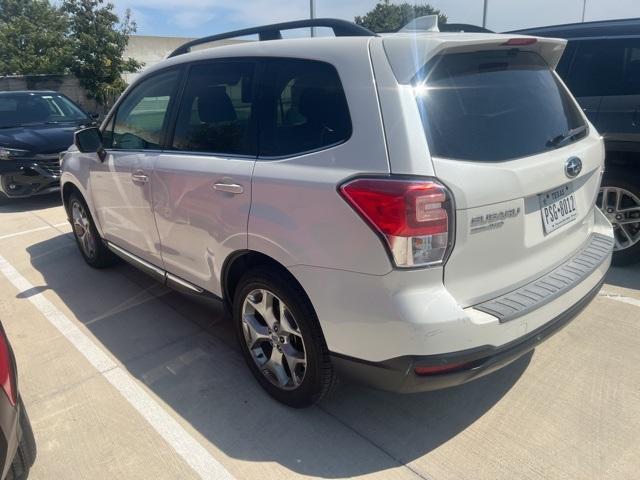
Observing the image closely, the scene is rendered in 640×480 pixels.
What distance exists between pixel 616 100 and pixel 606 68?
13.2 inches

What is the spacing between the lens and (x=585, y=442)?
7.79ft

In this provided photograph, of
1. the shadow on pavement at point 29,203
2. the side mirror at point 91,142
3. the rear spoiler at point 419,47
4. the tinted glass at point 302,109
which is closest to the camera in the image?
the rear spoiler at point 419,47

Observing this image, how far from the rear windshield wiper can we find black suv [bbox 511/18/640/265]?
1574mm

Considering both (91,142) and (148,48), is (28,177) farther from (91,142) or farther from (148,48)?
(148,48)

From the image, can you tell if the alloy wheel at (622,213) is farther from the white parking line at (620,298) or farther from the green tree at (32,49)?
the green tree at (32,49)

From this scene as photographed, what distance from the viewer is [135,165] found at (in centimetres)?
346

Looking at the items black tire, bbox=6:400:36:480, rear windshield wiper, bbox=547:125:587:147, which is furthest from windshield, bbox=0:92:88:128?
rear windshield wiper, bbox=547:125:587:147

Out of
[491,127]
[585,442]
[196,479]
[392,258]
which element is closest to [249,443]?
[196,479]

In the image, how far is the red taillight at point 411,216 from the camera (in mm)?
1944

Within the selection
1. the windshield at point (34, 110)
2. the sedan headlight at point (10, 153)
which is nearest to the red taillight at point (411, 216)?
the sedan headlight at point (10, 153)

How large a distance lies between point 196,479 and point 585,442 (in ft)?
5.90

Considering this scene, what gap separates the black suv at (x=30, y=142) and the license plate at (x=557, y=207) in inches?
274

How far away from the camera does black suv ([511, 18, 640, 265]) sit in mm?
4035

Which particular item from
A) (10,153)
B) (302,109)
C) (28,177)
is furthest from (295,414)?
(10,153)
